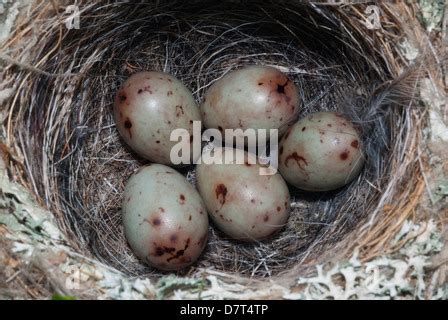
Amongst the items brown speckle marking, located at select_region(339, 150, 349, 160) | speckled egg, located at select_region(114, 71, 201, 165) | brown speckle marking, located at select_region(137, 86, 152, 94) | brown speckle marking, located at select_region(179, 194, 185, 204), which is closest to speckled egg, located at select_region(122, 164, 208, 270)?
brown speckle marking, located at select_region(179, 194, 185, 204)

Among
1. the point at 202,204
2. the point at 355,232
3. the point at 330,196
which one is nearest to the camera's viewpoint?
the point at 355,232

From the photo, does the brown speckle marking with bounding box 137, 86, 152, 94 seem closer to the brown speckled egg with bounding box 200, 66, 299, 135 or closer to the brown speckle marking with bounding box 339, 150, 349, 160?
the brown speckled egg with bounding box 200, 66, 299, 135

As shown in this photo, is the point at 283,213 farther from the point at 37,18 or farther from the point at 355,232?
the point at 37,18

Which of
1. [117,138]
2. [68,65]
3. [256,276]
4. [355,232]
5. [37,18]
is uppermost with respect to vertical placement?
[37,18]

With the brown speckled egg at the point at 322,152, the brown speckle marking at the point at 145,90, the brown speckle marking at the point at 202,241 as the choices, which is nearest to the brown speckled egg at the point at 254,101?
the brown speckled egg at the point at 322,152

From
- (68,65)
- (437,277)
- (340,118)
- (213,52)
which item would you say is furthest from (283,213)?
(68,65)

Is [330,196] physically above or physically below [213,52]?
below

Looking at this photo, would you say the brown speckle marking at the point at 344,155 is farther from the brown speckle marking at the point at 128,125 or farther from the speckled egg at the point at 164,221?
the brown speckle marking at the point at 128,125
